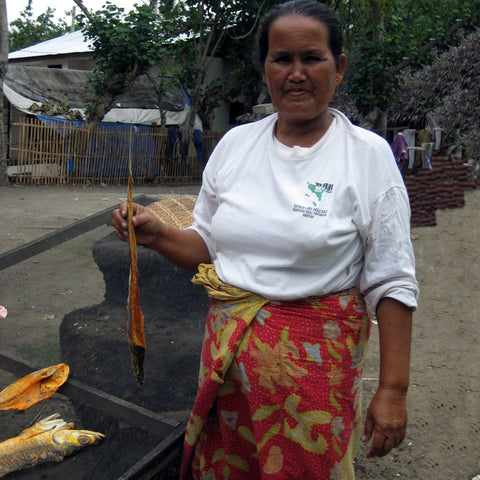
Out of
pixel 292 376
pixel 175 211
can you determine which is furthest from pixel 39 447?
pixel 175 211

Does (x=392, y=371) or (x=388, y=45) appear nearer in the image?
(x=392, y=371)

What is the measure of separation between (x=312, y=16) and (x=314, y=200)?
47 cm

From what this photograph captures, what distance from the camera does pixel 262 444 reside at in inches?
55.4

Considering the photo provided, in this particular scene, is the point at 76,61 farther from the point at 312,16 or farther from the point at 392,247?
the point at 392,247

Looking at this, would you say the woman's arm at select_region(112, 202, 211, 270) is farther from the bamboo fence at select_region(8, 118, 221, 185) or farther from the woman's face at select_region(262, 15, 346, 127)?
the bamboo fence at select_region(8, 118, 221, 185)

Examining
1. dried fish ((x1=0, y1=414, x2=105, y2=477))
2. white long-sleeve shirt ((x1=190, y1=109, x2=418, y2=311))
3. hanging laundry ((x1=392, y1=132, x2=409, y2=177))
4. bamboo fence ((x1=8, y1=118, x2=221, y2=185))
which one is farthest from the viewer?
bamboo fence ((x1=8, y1=118, x2=221, y2=185))

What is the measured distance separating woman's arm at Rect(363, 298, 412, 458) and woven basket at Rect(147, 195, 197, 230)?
2217 millimetres

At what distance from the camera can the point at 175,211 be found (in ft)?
12.1

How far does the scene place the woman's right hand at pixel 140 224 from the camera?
5.05 ft

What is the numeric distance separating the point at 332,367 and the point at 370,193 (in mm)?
446

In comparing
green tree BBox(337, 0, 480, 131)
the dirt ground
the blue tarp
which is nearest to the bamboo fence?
the blue tarp

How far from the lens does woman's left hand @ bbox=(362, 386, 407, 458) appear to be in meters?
1.34

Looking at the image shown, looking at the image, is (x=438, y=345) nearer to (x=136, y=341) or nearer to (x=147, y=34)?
(x=136, y=341)

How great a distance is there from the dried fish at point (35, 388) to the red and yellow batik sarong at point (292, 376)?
93cm
